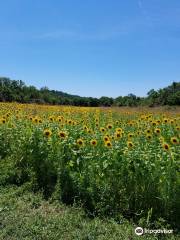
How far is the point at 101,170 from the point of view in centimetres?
575

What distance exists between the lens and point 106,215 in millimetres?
5402

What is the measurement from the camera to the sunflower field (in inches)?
208

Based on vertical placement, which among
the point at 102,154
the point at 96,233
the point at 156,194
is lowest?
the point at 96,233

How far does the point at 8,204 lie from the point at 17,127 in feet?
7.40

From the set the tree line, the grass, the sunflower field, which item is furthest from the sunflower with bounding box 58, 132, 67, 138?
the tree line

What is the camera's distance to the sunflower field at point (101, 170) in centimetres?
529

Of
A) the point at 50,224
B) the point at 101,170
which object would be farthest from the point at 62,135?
the point at 50,224

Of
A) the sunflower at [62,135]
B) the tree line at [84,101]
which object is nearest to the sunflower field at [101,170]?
the sunflower at [62,135]

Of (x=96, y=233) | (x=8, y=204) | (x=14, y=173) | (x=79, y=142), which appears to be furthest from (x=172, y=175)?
(x=14, y=173)

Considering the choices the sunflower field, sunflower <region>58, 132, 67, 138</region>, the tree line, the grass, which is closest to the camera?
the grass

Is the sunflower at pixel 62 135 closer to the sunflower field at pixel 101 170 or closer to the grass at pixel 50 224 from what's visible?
the sunflower field at pixel 101 170

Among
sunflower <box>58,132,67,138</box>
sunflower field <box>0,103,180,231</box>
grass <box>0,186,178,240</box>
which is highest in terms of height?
sunflower <box>58,132,67,138</box>

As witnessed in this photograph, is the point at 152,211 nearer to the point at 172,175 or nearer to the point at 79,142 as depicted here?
the point at 172,175

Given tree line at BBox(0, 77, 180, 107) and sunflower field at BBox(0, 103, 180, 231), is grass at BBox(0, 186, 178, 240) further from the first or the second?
tree line at BBox(0, 77, 180, 107)
